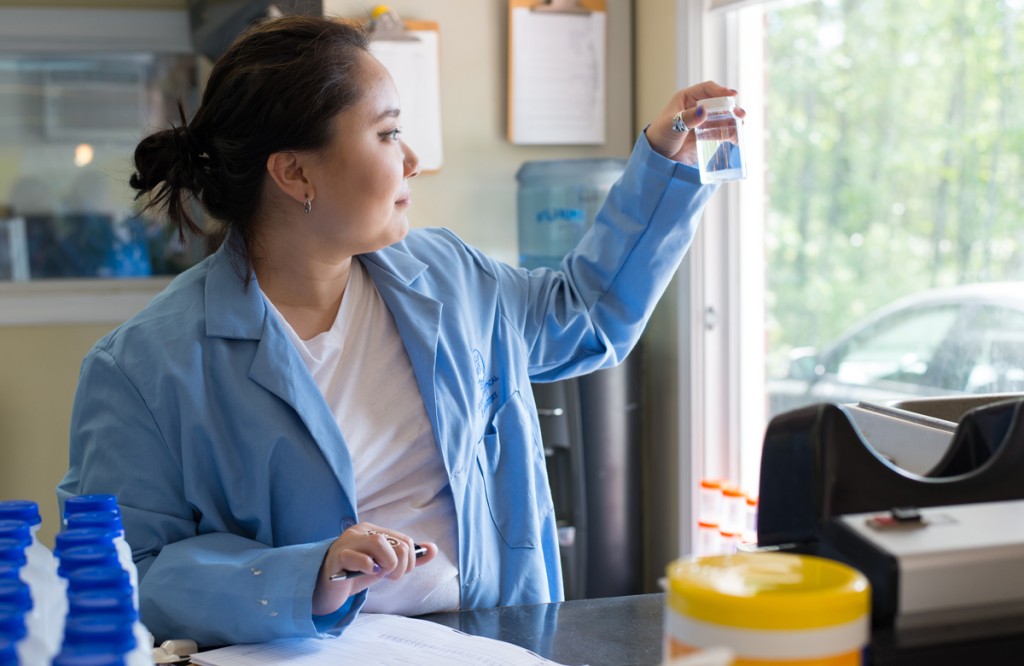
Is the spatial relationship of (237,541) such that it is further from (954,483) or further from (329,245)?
(954,483)

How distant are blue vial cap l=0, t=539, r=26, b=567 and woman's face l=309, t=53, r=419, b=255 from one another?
0.80 metres

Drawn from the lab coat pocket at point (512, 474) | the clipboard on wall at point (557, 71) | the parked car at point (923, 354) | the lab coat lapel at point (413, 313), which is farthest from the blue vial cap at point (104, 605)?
the clipboard on wall at point (557, 71)

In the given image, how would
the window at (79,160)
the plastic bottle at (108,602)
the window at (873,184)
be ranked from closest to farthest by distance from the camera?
1. the plastic bottle at (108,602)
2. the window at (873,184)
3. the window at (79,160)

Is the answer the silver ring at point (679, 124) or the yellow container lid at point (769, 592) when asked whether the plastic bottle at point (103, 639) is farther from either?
the silver ring at point (679, 124)

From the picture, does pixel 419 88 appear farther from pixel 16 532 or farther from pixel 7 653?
pixel 7 653

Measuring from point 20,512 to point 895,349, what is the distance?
2.41 meters

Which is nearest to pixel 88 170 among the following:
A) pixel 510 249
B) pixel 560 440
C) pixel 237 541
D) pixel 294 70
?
pixel 510 249

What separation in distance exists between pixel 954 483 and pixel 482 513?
84 cm

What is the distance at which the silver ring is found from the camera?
166 cm

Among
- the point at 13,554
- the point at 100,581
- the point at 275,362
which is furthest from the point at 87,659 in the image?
the point at 275,362

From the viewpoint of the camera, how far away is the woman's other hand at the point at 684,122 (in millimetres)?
1640

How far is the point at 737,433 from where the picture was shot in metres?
2.87

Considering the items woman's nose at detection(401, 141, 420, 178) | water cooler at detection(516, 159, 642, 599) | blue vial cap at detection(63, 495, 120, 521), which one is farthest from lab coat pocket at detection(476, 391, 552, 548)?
water cooler at detection(516, 159, 642, 599)

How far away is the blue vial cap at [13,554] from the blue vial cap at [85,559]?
3 cm
